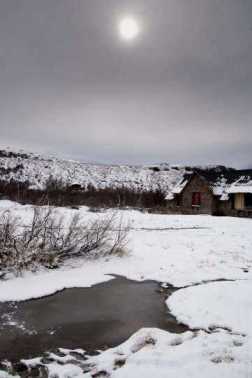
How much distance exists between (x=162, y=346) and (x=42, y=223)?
16.1 feet

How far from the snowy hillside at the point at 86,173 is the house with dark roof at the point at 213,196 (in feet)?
64.2

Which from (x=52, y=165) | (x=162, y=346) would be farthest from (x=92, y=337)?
(x=52, y=165)

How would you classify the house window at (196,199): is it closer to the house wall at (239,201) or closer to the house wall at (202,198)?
the house wall at (202,198)

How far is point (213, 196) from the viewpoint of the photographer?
3312 cm

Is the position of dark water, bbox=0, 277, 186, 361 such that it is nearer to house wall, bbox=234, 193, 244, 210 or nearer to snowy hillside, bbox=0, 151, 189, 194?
house wall, bbox=234, 193, 244, 210

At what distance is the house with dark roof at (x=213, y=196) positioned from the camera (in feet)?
105

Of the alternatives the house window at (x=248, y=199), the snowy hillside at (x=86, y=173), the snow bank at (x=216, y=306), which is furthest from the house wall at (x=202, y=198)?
the snow bank at (x=216, y=306)

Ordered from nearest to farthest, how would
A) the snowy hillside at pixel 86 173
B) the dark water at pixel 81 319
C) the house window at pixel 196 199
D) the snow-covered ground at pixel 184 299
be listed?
the snow-covered ground at pixel 184 299, the dark water at pixel 81 319, the house window at pixel 196 199, the snowy hillside at pixel 86 173

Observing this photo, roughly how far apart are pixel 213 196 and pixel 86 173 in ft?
126

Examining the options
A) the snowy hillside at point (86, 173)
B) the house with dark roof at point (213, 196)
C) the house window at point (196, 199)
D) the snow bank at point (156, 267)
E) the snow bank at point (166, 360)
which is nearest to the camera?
the snow bank at point (166, 360)

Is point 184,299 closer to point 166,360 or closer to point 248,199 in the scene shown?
point 166,360

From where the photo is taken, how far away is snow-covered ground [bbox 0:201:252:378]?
346 cm

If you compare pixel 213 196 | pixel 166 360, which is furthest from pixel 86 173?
pixel 166 360

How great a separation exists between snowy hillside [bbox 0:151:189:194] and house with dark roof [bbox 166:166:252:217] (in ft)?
64.2
